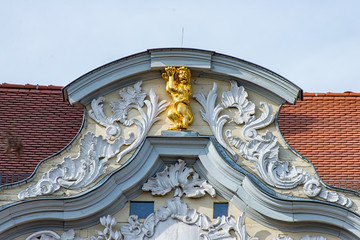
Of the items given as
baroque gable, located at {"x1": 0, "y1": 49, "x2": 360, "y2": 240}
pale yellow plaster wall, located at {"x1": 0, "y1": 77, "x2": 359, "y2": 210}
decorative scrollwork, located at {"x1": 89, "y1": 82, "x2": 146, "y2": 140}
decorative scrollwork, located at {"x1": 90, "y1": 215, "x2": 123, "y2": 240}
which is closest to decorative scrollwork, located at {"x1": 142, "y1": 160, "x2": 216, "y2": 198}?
baroque gable, located at {"x1": 0, "y1": 49, "x2": 360, "y2": 240}

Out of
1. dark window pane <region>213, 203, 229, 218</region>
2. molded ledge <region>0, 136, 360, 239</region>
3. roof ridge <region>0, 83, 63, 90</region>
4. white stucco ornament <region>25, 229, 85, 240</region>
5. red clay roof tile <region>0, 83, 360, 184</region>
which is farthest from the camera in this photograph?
roof ridge <region>0, 83, 63, 90</region>

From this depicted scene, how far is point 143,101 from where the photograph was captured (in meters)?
15.7

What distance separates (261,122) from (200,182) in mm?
1221

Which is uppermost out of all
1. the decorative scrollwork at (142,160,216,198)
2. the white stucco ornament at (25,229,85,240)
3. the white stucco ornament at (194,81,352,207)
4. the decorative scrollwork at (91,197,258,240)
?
the white stucco ornament at (194,81,352,207)

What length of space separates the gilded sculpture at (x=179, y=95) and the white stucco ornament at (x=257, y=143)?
7.7 inches

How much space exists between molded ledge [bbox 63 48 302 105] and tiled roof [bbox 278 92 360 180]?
1562 millimetres

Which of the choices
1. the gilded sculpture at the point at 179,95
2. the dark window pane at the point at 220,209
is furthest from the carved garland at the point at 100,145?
the dark window pane at the point at 220,209

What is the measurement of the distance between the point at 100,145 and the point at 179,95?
4.16 feet

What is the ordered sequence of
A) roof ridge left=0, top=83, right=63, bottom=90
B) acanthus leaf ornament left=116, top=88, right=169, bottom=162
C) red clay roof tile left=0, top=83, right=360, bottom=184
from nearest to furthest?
acanthus leaf ornament left=116, top=88, right=169, bottom=162, red clay roof tile left=0, top=83, right=360, bottom=184, roof ridge left=0, top=83, right=63, bottom=90

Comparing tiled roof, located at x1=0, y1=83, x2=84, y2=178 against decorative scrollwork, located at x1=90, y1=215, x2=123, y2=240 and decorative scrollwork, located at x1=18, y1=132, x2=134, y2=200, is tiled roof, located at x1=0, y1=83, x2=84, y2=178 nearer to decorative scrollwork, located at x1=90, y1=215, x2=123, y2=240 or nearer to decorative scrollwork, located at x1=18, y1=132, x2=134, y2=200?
decorative scrollwork, located at x1=18, y1=132, x2=134, y2=200

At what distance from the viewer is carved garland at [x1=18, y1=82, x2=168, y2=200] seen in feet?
49.9

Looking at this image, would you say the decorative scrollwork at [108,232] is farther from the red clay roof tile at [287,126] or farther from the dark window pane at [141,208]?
the red clay roof tile at [287,126]

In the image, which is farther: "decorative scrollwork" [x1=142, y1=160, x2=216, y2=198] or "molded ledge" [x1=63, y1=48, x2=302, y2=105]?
"molded ledge" [x1=63, y1=48, x2=302, y2=105]

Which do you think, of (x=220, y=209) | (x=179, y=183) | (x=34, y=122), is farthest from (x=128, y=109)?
(x=34, y=122)
